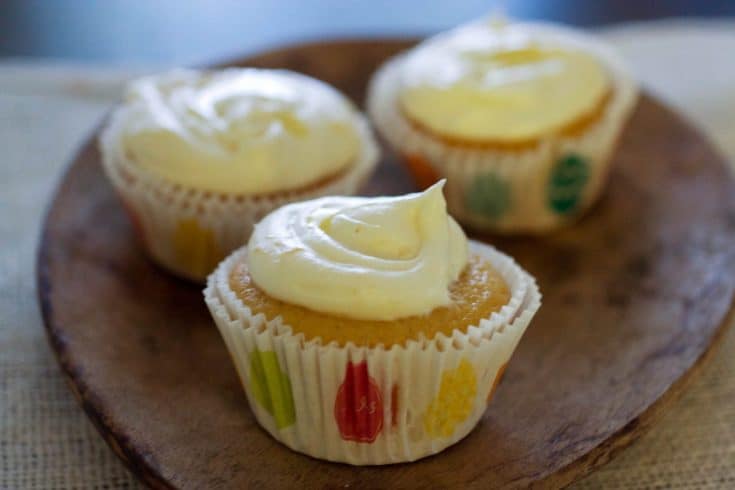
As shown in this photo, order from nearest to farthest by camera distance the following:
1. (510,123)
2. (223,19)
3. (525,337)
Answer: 1. (525,337)
2. (510,123)
3. (223,19)

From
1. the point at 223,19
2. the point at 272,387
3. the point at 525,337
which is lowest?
the point at 223,19

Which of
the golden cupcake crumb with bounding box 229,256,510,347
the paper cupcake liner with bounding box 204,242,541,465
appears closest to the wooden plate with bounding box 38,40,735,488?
the paper cupcake liner with bounding box 204,242,541,465

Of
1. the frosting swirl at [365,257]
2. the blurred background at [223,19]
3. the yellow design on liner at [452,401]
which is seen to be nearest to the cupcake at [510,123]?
the frosting swirl at [365,257]

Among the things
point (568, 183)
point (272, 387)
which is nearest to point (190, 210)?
point (272, 387)

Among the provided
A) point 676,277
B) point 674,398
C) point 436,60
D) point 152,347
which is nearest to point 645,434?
point 674,398

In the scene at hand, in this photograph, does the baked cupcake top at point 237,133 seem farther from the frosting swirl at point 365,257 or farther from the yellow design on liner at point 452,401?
the yellow design on liner at point 452,401

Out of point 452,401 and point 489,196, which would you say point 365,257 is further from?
point 489,196
